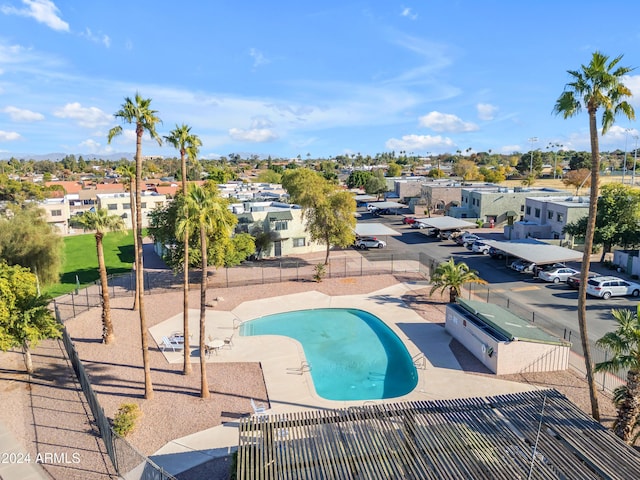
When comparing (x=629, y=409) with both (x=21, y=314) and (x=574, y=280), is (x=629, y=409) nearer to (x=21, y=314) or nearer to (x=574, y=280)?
(x=574, y=280)

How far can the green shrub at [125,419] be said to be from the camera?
623 inches

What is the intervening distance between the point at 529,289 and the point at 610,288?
5292 mm

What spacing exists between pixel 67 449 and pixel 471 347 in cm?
1883

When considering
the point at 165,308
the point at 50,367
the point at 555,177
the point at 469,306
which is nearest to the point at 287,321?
the point at 165,308

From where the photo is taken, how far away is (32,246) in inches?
1228

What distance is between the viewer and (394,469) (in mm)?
10141

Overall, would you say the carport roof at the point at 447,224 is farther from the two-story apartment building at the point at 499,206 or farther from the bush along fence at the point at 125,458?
the bush along fence at the point at 125,458

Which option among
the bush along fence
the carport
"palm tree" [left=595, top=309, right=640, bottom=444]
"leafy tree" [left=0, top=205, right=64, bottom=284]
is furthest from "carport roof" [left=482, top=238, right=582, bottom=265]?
"leafy tree" [left=0, top=205, right=64, bottom=284]

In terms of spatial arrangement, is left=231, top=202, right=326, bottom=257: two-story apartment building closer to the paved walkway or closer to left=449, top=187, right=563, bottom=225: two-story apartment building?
left=449, top=187, right=563, bottom=225: two-story apartment building

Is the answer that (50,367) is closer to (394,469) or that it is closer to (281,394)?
(281,394)

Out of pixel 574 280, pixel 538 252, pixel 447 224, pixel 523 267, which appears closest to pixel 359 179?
pixel 447 224

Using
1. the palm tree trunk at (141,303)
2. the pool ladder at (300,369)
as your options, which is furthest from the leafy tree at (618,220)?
the palm tree trunk at (141,303)

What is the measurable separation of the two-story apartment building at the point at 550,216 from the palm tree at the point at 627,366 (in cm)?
3765

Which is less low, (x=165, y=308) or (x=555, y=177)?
(x=555, y=177)
